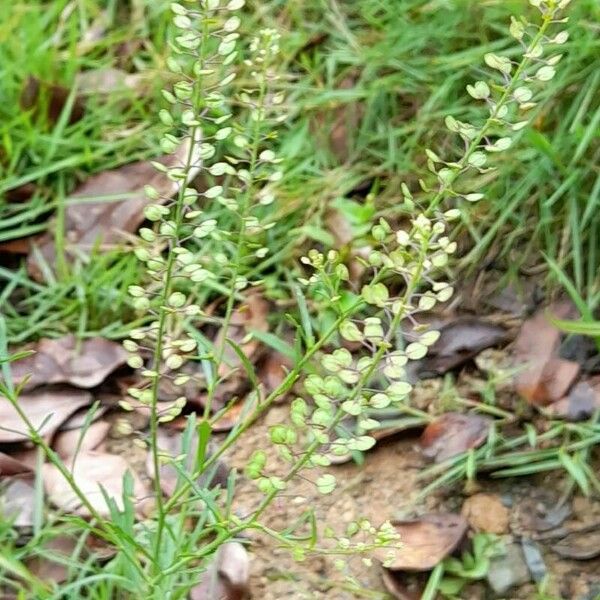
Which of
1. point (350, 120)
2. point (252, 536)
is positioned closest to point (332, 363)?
point (252, 536)

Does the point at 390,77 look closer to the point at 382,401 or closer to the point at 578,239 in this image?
the point at 578,239

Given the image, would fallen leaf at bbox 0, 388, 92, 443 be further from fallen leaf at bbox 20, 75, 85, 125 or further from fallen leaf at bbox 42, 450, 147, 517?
fallen leaf at bbox 20, 75, 85, 125

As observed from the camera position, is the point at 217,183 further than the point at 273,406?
Yes

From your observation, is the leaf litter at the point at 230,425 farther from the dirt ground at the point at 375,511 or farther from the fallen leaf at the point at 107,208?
the fallen leaf at the point at 107,208

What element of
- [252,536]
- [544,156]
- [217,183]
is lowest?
[252,536]

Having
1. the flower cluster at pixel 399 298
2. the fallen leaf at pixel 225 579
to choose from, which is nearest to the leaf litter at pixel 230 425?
the fallen leaf at pixel 225 579

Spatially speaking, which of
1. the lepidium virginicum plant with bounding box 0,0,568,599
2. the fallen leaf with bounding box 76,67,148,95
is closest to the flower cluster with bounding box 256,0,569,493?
the lepidium virginicum plant with bounding box 0,0,568,599
